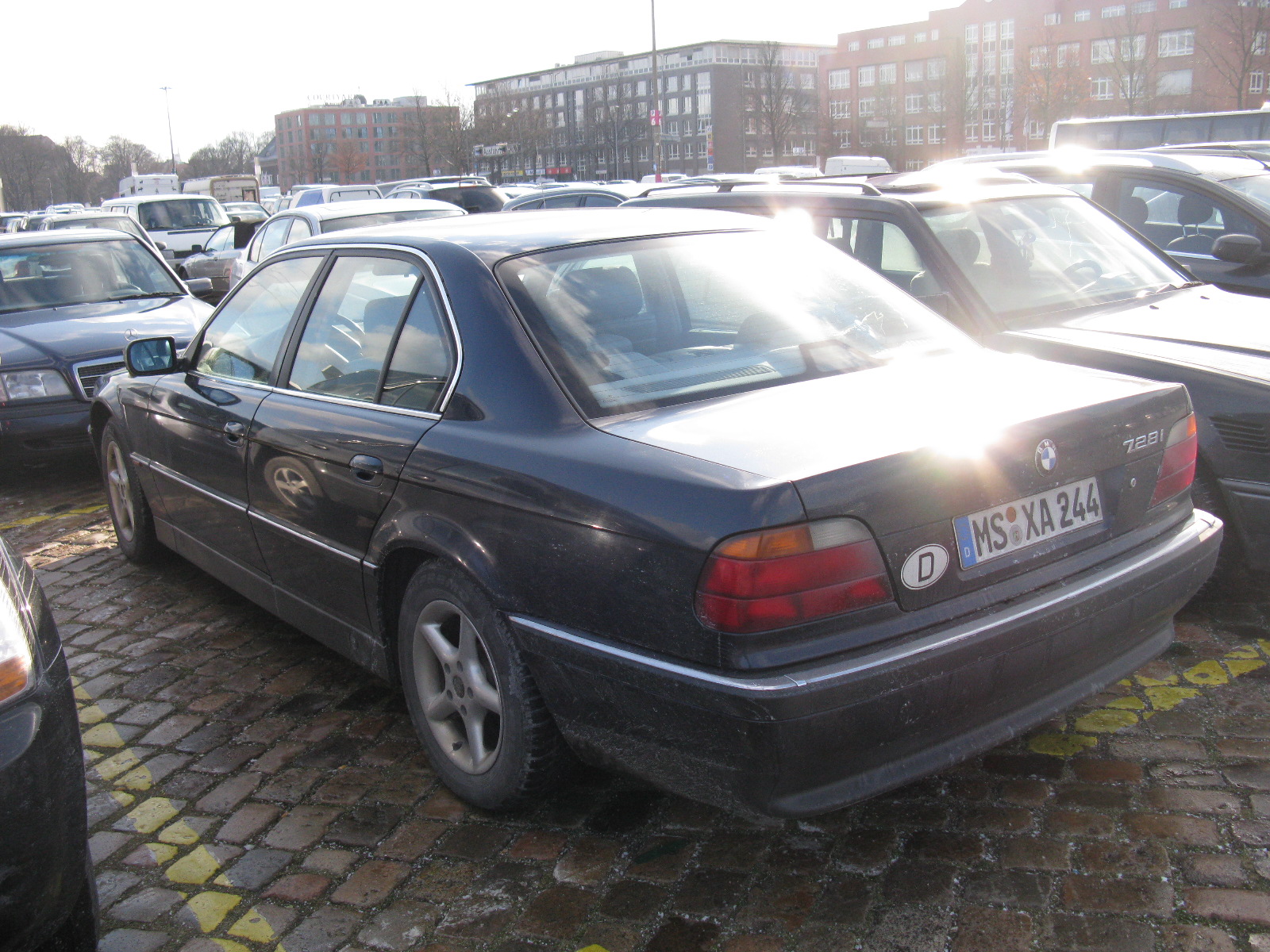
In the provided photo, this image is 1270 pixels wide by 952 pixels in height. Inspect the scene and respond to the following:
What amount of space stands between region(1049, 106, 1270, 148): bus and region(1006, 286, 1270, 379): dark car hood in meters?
13.6

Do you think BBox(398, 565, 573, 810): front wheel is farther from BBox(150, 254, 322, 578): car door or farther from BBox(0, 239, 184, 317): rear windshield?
BBox(0, 239, 184, 317): rear windshield

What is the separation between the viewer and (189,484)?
174 inches

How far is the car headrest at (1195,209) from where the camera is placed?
21.0 feet

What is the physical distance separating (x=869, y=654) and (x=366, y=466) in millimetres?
1581

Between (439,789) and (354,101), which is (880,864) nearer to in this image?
(439,789)

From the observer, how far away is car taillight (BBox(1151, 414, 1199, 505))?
3.01 metres

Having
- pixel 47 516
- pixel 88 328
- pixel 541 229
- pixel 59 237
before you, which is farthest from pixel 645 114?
pixel 541 229

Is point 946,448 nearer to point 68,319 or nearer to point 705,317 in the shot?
point 705,317

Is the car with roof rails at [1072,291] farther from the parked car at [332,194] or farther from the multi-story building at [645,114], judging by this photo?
the multi-story building at [645,114]

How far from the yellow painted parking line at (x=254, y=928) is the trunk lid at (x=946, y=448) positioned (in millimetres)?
1434

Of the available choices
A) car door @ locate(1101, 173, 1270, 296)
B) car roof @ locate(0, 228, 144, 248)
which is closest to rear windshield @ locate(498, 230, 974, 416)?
car door @ locate(1101, 173, 1270, 296)

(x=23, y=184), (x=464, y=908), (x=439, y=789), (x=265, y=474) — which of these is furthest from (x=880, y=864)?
(x=23, y=184)

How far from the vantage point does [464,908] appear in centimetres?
264

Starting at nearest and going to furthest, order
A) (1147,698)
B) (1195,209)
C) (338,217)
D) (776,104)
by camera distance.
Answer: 1. (1147,698)
2. (1195,209)
3. (338,217)
4. (776,104)
